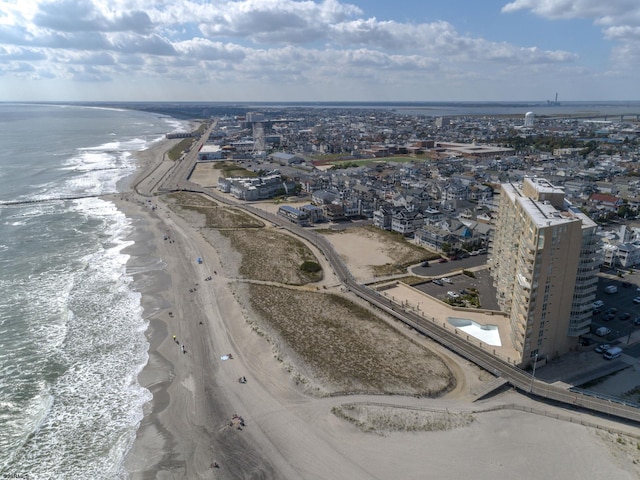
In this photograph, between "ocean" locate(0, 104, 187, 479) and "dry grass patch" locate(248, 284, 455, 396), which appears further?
"dry grass patch" locate(248, 284, 455, 396)

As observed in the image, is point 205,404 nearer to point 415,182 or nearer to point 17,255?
point 17,255

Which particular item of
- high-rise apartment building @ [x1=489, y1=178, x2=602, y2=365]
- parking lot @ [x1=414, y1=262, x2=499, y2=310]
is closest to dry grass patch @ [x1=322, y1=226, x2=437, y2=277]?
parking lot @ [x1=414, y1=262, x2=499, y2=310]

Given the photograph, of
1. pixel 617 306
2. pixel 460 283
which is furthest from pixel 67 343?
pixel 617 306

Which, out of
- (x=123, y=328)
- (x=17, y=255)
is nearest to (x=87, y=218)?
(x=17, y=255)

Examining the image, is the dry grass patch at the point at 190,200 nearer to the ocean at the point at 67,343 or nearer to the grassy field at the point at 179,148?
the ocean at the point at 67,343

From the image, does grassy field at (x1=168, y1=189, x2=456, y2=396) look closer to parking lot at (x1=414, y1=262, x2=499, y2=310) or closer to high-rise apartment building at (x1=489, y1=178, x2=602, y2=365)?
parking lot at (x1=414, y1=262, x2=499, y2=310)

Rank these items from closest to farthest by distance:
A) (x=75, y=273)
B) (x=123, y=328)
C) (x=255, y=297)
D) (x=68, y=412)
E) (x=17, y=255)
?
(x=68, y=412) < (x=123, y=328) < (x=255, y=297) < (x=75, y=273) < (x=17, y=255)
